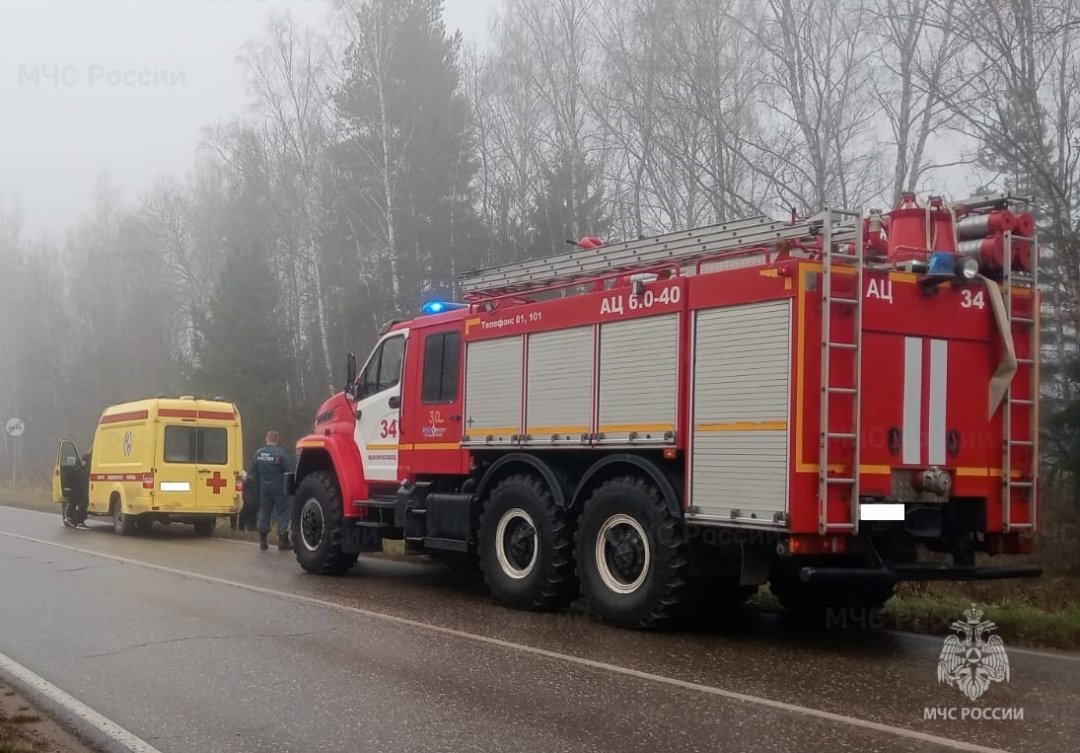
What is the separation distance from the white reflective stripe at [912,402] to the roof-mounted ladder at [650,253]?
1043 mm

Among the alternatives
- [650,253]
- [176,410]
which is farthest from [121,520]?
[650,253]

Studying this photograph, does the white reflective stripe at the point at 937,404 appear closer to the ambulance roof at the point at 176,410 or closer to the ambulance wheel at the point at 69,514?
the ambulance roof at the point at 176,410

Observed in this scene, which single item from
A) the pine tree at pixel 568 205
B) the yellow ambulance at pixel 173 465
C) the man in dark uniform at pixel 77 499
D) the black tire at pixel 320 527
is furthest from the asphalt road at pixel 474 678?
the pine tree at pixel 568 205

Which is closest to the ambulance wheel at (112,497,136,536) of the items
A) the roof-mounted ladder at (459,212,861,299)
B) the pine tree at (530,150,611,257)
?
the roof-mounted ladder at (459,212,861,299)

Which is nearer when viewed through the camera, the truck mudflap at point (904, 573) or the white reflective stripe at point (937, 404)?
the truck mudflap at point (904, 573)

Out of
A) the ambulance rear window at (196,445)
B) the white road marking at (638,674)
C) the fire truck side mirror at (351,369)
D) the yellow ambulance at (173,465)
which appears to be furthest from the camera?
the ambulance rear window at (196,445)

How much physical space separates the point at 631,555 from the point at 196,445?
12.6m

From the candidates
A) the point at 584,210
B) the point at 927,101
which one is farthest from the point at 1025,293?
the point at 584,210

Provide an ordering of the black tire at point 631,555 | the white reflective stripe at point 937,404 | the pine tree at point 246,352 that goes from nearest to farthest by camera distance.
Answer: the white reflective stripe at point 937,404 → the black tire at point 631,555 → the pine tree at point 246,352

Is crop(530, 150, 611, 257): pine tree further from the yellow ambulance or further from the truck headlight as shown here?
the truck headlight

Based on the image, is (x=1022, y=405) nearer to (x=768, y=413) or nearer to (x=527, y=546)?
(x=768, y=413)

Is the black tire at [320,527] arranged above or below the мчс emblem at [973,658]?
above

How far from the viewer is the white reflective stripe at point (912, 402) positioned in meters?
8.20

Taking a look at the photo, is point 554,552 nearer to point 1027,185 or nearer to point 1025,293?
point 1025,293
